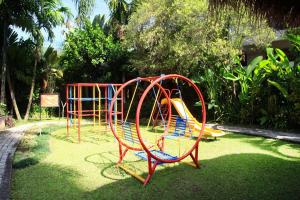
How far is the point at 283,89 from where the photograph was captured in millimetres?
11125

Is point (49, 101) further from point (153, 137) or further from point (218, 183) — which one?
point (218, 183)

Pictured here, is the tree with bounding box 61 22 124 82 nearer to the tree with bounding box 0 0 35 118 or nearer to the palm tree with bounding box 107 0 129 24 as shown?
the palm tree with bounding box 107 0 129 24

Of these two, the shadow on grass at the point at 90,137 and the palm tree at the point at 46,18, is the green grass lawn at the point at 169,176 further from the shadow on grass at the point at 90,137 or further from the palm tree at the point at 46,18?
the palm tree at the point at 46,18

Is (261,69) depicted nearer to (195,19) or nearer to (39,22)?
(195,19)

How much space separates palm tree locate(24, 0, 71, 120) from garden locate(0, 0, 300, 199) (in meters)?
0.05

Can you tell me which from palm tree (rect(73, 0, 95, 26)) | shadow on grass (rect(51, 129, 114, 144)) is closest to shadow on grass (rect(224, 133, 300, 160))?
shadow on grass (rect(51, 129, 114, 144))

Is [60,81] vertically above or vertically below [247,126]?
above

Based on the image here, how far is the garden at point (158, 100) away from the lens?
532 centimetres

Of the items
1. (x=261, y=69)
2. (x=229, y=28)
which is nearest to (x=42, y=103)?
(x=229, y=28)

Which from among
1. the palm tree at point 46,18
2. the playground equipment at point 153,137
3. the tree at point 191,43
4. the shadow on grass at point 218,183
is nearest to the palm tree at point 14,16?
the palm tree at point 46,18

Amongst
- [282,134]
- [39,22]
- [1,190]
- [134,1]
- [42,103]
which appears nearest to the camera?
[1,190]

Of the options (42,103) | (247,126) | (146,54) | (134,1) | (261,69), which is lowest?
(247,126)

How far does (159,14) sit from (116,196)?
30.5ft

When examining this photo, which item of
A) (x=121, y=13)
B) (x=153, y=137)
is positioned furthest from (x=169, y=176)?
(x=121, y=13)
